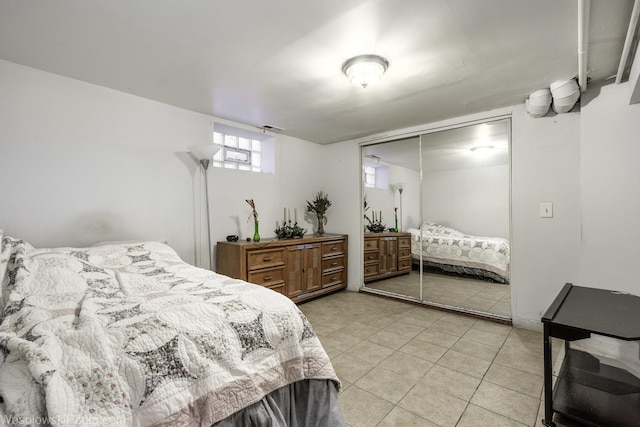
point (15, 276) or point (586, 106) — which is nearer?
point (15, 276)

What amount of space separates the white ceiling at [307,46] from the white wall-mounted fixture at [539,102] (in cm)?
9

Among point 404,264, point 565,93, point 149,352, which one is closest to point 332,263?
point 404,264

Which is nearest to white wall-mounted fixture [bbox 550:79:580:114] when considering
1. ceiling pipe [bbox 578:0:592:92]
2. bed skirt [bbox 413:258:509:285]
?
ceiling pipe [bbox 578:0:592:92]

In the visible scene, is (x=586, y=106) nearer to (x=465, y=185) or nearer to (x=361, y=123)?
(x=465, y=185)

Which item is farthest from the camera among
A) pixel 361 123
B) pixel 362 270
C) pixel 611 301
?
pixel 362 270

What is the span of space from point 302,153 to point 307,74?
6.79 feet

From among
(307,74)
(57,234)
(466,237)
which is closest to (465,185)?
(466,237)

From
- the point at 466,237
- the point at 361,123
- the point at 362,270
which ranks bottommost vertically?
the point at 362,270

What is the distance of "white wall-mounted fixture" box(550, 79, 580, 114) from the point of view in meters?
2.33

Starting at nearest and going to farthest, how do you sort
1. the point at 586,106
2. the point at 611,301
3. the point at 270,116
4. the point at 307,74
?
the point at 611,301 → the point at 307,74 → the point at 586,106 → the point at 270,116

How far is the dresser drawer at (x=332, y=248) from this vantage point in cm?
390

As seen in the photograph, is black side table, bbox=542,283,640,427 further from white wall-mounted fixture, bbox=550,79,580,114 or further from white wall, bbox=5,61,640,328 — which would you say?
white wall-mounted fixture, bbox=550,79,580,114

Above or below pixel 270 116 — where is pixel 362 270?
below

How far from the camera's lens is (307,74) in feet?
7.36
